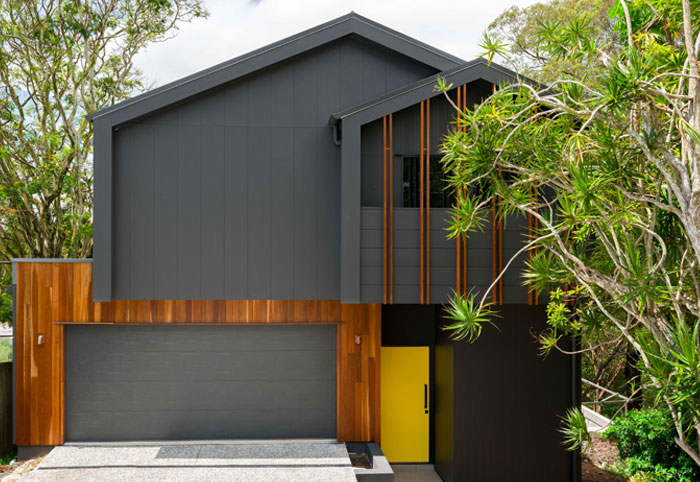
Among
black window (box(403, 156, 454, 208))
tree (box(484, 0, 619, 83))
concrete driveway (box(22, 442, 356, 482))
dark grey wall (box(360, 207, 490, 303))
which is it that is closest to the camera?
concrete driveway (box(22, 442, 356, 482))

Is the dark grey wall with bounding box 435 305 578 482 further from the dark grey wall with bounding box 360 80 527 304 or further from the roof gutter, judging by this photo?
the roof gutter

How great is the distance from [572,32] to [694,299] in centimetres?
262

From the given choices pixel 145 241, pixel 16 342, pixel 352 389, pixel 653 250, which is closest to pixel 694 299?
pixel 653 250

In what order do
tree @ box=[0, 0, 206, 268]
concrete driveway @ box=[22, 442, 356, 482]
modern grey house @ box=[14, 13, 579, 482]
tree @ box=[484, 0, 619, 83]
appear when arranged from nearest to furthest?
concrete driveway @ box=[22, 442, 356, 482]
modern grey house @ box=[14, 13, 579, 482]
tree @ box=[0, 0, 206, 268]
tree @ box=[484, 0, 619, 83]

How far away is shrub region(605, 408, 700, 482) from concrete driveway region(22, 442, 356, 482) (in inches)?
121

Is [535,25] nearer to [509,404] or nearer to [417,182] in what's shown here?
[417,182]

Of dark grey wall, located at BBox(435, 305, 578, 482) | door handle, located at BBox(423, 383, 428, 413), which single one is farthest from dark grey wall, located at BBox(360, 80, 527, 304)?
door handle, located at BBox(423, 383, 428, 413)

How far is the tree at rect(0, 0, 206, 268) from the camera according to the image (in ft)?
38.1

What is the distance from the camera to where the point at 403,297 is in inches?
258

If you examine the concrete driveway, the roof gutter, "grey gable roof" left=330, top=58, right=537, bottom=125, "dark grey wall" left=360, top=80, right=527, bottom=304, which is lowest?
the concrete driveway

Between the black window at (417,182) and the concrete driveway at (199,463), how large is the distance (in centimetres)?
363

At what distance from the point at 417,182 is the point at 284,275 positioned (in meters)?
2.26

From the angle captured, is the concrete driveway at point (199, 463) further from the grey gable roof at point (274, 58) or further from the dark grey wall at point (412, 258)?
the grey gable roof at point (274, 58)

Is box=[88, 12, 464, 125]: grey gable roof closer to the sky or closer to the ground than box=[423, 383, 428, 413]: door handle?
closer to the sky
